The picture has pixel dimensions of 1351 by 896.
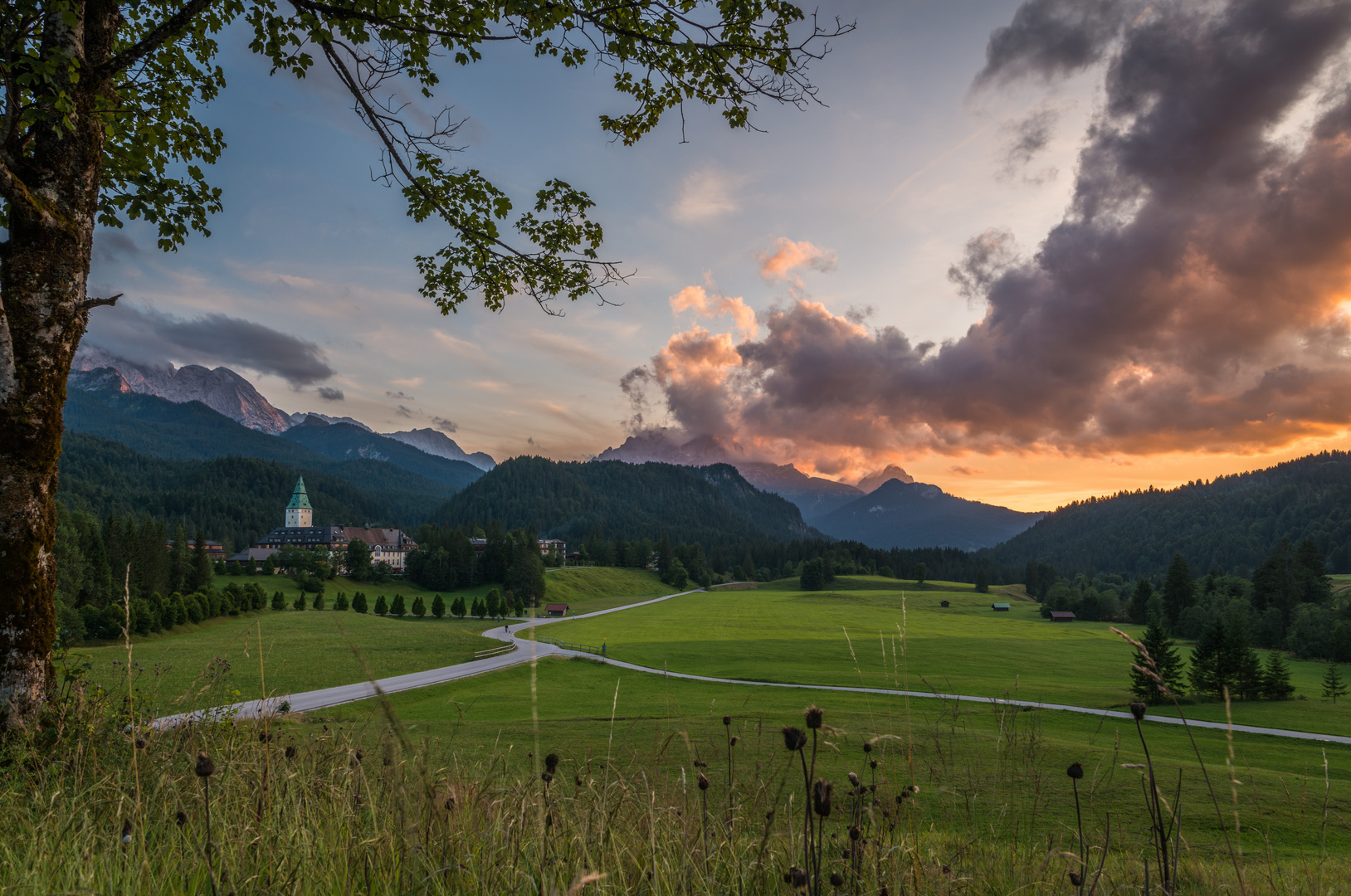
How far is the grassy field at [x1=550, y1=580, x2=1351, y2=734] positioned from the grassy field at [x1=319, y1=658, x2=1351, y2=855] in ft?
7.40

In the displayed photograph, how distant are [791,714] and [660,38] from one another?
18.1 m

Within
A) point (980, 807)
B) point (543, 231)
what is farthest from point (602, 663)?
point (543, 231)

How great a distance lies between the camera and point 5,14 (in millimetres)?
6441

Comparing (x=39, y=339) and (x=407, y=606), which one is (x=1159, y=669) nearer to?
(x=39, y=339)

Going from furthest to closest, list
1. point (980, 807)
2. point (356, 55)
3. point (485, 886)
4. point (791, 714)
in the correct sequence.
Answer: point (791, 714) < point (980, 807) < point (356, 55) < point (485, 886)

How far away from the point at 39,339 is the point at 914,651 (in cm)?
6058

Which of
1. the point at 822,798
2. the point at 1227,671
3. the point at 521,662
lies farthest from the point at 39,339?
the point at 1227,671

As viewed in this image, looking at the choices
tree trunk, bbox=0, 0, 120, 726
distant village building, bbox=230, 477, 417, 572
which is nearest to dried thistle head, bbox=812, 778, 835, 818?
tree trunk, bbox=0, 0, 120, 726

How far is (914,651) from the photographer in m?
56.7

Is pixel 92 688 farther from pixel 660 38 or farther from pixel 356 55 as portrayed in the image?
pixel 660 38

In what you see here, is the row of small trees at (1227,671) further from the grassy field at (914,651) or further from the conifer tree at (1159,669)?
the grassy field at (914,651)

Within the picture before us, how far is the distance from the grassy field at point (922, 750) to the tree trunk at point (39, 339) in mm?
2943

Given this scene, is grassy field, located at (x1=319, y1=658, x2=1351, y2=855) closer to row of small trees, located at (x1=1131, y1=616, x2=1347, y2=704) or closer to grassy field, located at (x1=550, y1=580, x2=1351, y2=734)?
grassy field, located at (x1=550, y1=580, x2=1351, y2=734)

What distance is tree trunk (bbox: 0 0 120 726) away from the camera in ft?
18.3
